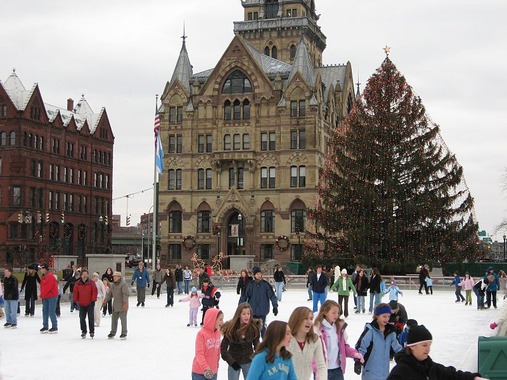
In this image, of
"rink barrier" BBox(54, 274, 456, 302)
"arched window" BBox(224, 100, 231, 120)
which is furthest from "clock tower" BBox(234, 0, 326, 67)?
"rink barrier" BBox(54, 274, 456, 302)

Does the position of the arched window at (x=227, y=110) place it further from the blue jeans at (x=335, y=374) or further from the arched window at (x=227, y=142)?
the blue jeans at (x=335, y=374)

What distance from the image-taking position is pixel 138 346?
18.1 m

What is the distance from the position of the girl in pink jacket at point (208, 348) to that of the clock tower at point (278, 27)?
75351 millimetres

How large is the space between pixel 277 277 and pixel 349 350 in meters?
23.7

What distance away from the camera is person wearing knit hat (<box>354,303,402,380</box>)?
934 cm

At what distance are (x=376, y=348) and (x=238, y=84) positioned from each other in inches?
2599

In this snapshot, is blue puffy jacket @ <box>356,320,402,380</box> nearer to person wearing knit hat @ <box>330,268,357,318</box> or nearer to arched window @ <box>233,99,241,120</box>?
person wearing knit hat @ <box>330,268,357,318</box>

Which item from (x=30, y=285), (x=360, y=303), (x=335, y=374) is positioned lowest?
(x=360, y=303)

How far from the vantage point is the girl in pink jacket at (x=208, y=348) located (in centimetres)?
927

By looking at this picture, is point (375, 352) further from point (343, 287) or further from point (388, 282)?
point (388, 282)

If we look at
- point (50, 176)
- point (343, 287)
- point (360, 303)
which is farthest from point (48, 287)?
point (50, 176)

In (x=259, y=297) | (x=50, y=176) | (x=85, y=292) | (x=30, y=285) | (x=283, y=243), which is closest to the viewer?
(x=259, y=297)

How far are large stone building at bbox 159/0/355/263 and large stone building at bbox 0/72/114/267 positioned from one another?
909 cm

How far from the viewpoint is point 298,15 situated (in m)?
84.9
